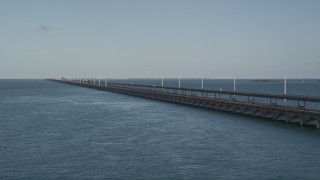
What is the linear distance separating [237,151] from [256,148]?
264 cm

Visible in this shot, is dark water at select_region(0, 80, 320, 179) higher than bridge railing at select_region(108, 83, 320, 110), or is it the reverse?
bridge railing at select_region(108, 83, 320, 110)

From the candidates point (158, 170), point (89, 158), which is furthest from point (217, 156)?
point (89, 158)

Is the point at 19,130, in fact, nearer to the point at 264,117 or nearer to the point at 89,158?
the point at 89,158

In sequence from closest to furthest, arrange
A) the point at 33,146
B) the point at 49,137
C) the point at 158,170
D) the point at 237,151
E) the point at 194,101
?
the point at 158,170 → the point at 237,151 → the point at 33,146 → the point at 49,137 → the point at 194,101

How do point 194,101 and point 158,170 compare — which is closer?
point 158,170

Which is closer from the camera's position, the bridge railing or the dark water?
the dark water

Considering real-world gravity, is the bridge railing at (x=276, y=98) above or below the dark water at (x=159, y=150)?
above

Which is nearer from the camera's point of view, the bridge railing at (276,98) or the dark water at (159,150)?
the dark water at (159,150)

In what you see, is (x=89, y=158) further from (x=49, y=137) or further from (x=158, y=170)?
(x=49, y=137)

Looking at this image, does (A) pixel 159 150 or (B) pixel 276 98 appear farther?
(B) pixel 276 98

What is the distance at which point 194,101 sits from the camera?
105188 millimetres

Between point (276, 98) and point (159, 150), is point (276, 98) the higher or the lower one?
the higher one

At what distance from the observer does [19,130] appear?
5981cm

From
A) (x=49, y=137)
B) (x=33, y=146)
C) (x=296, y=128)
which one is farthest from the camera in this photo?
(x=296, y=128)
